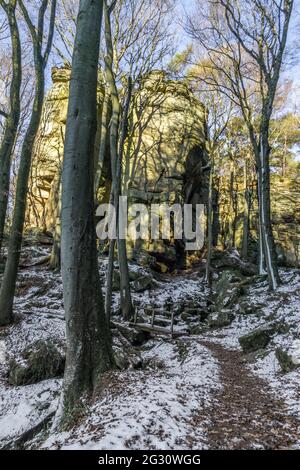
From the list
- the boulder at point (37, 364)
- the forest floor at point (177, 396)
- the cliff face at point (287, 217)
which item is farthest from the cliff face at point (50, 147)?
the cliff face at point (287, 217)

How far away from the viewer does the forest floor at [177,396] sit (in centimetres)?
303

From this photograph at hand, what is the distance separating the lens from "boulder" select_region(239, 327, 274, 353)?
7.70m

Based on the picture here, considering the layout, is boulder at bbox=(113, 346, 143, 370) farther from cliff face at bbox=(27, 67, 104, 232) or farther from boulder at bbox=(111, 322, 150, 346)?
cliff face at bbox=(27, 67, 104, 232)

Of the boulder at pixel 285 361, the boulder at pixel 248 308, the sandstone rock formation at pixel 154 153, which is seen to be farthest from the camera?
the sandstone rock formation at pixel 154 153

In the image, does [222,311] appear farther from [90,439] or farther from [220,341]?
[90,439]

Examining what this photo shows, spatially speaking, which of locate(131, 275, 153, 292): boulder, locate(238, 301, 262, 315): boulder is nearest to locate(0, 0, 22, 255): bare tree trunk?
locate(131, 275, 153, 292): boulder

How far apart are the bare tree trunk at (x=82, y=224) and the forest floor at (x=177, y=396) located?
0.45 meters

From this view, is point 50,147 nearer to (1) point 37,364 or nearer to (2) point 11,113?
(2) point 11,113

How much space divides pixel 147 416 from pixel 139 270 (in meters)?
12.7

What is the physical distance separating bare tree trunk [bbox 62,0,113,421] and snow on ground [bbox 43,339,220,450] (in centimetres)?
→ 62

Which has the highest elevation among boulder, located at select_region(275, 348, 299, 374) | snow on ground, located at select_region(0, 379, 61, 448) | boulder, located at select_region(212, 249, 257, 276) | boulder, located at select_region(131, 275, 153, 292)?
boulder, located at select_region(212, 249, 257, 276)

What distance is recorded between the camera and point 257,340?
25.5ft

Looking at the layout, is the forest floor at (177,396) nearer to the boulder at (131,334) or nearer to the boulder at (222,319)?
the boulder at (131,334)
